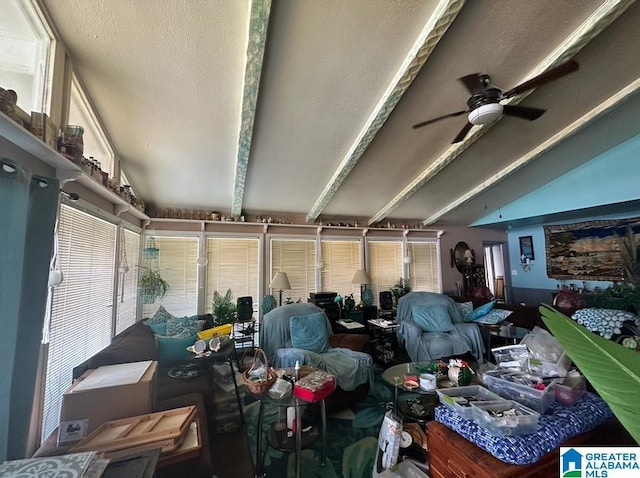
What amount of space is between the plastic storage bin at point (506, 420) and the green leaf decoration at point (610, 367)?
3.38ft

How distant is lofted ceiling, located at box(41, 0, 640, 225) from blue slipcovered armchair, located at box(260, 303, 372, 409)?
1.94 m

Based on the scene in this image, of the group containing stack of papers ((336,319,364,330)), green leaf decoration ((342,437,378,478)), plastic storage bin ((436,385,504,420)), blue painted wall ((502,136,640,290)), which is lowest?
green leaf decoration ((342,437,378,478))

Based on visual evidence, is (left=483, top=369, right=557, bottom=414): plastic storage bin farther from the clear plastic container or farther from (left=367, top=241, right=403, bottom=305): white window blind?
(left=367, top=241, right=403, bottom=305): white window blind

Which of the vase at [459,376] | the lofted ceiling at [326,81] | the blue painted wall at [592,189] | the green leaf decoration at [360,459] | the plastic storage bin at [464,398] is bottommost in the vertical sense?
the green leaf decoration at [360,459]

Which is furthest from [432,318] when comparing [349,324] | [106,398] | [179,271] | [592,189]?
[179,271]

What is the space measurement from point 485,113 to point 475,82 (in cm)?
28

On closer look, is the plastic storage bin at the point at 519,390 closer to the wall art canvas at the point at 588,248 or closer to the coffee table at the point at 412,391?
the coffee table at the point at 412,391

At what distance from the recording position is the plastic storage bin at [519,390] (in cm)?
133

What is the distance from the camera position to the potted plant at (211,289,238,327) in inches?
165

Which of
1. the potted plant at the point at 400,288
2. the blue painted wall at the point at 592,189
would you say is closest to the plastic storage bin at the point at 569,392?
the blue painted wall at the point at 592,189

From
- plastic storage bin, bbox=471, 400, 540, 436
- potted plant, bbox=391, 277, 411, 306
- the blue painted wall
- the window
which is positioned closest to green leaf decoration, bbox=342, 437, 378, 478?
plastic storage bin, bbox=471, 400, 540, 436

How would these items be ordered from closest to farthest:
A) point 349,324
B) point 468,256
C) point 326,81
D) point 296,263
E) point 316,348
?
point 326,81 → point 316,348 → point 349,324 → point 296,263 → point 468,256

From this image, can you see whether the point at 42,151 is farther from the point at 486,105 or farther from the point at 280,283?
the point at 280,283

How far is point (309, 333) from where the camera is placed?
10.7ft
